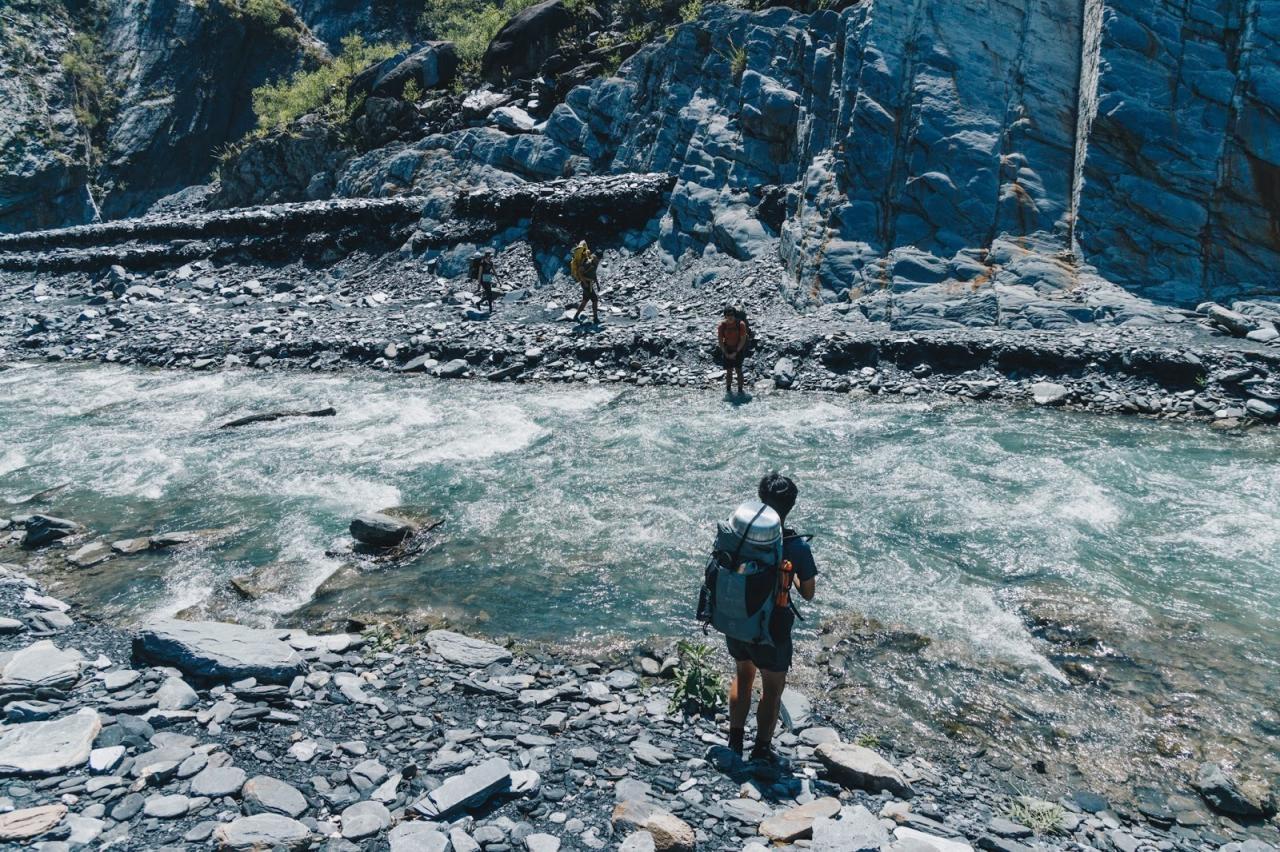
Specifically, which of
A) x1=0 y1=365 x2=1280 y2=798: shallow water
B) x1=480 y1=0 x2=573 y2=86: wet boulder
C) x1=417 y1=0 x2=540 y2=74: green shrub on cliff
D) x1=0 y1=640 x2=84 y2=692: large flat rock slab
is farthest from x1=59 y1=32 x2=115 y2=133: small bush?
x1=0 y1=640 x2=84 y2=692: large flat rock slab

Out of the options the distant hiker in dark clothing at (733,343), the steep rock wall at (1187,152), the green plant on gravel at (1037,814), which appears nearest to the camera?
the green plant on gravel at (1037,814)

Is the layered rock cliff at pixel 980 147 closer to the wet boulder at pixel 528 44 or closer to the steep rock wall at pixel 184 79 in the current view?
the wet boulder at pixel 528 44

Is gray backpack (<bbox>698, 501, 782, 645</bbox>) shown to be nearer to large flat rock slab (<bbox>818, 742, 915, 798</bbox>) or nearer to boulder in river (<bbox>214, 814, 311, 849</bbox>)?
large flat rock slab (<bbox>818, 742, 915, 798</bbox>)

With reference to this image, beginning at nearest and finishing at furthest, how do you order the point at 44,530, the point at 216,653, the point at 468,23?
1. the point at 216,653
2. the point at 44,530
3. the point at 468,23

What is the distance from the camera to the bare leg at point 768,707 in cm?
549

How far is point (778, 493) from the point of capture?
18.1ft

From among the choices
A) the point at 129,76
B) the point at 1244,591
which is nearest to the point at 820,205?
the point at 1244,591

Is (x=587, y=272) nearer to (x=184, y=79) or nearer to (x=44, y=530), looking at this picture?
(x=44, y=530)

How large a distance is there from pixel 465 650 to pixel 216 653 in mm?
2110

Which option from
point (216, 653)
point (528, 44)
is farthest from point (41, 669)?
point (528, 44)

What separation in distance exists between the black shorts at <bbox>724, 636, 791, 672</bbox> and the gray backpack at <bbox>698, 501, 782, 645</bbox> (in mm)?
98

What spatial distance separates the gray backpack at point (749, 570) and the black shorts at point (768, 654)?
0.10 meters

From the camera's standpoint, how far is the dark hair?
5480 millimetres

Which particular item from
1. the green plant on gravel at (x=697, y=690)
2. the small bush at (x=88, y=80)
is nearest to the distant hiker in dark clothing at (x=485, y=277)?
the green plant on gravel at (x=697, y=690)
